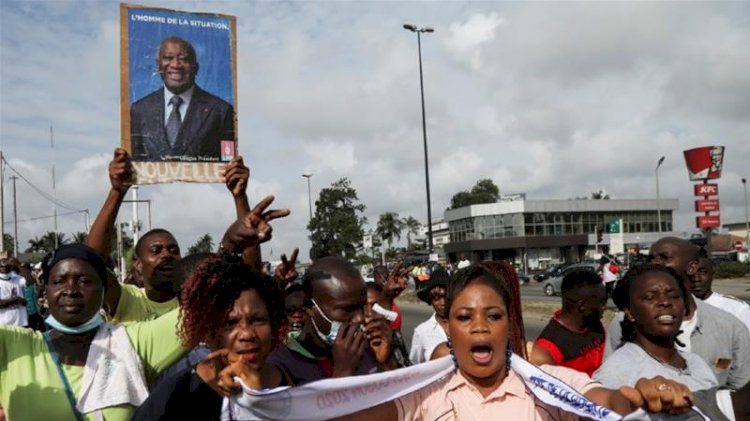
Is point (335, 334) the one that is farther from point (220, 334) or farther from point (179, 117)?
point (179, 117)

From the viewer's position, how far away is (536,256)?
65.1 metres

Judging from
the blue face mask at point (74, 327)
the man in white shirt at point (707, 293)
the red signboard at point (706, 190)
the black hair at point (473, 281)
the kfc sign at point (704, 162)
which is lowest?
the man in white shirt at point (707, 293)

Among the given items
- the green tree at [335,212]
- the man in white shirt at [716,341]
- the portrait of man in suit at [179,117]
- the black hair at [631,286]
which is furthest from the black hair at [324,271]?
the green tree at [335,212]

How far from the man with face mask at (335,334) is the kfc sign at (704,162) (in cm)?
2535

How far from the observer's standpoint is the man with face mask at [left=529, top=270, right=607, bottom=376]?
4.14 metres

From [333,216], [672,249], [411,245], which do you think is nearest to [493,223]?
[333,216]

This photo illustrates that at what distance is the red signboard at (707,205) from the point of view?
2525 centimetres

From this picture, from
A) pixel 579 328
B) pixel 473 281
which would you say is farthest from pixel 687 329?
pixel 473 281

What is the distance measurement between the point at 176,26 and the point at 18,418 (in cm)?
271

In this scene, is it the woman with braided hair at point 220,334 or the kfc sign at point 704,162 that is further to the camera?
the kfc sign at point 704,162

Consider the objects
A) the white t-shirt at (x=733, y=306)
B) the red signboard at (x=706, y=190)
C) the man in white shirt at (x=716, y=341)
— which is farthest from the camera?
the red signboard at (x=706, y=190)

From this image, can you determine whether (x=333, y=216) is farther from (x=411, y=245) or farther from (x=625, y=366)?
(x=625, y=366)

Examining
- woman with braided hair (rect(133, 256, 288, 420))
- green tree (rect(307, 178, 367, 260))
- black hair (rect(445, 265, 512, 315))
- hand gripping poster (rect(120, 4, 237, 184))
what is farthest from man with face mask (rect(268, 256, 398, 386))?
green tree (rect(307, 178, 367, 260))

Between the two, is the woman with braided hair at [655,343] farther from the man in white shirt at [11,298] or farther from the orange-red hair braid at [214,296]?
the man in white shirt at [11,298]
